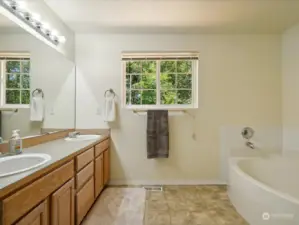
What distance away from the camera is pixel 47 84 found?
2.69m

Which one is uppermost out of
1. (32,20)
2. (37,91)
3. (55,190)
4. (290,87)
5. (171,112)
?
(32,20)

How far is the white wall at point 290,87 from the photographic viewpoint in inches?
125

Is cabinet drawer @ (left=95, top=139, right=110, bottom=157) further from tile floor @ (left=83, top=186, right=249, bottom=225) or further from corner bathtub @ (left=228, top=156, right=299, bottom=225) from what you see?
corner bathtub @ (left=228, top=156, right=299, bottom=225)

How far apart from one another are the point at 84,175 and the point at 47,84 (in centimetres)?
112

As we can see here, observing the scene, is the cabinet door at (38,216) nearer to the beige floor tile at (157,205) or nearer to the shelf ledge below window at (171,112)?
the beige floor tile at (157,205)

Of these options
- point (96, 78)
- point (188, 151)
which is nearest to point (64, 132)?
point (96, 78)

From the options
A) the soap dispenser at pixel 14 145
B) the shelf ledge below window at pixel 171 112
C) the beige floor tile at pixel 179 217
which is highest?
the shelf ledge below window at pixel 171 112

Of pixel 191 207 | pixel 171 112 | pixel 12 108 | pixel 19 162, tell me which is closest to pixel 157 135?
pixel 171 112

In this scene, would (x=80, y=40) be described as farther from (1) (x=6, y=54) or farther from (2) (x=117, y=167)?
(2) (x=117, y=167)

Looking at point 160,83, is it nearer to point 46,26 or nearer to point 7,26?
point 46,26

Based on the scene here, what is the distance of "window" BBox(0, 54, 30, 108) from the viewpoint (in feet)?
6.42

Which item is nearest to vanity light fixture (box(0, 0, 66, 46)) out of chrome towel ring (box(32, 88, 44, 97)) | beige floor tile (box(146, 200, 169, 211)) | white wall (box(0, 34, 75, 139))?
white wall (box(0, 34, 75, 139))

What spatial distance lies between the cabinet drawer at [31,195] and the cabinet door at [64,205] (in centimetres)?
6

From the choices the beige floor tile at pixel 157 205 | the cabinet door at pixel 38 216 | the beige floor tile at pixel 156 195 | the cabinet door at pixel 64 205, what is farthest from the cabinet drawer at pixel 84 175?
the beige floor tile at pixel 156 195
